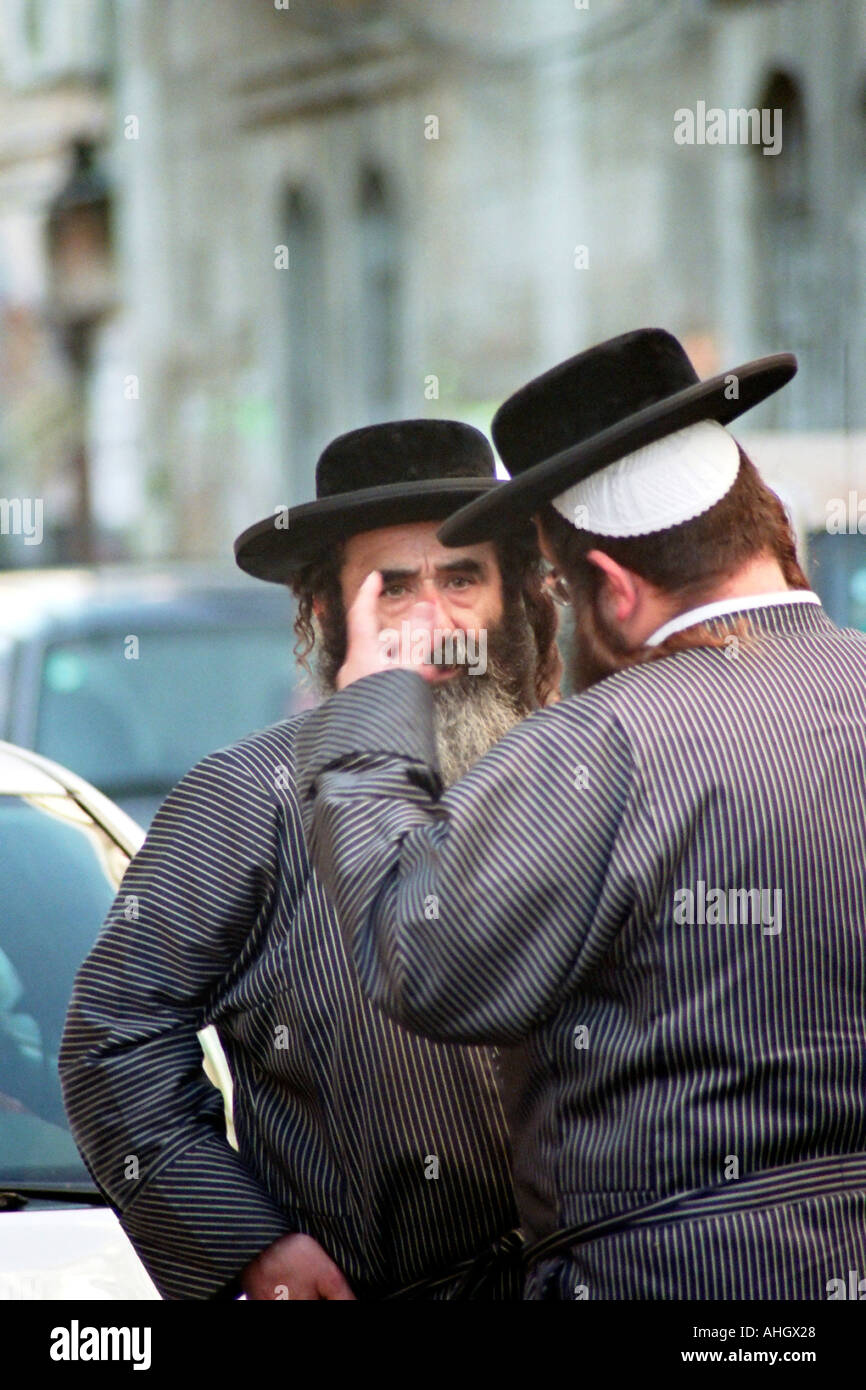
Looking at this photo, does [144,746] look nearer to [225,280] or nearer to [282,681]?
[282,681]

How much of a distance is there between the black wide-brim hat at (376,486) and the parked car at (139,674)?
3.89 meters

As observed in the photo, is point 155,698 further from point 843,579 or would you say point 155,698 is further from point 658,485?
point 658,485

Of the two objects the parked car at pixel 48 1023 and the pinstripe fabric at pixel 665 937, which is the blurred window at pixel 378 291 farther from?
the pinstripe fabric at pixel 665 937

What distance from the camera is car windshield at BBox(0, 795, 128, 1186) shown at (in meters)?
3.00

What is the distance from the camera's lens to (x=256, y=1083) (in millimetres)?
2572

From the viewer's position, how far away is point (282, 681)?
7430 mm

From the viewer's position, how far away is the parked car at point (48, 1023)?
2.77 m

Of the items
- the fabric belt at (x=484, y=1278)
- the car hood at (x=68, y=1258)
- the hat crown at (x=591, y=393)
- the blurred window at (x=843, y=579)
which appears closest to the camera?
the hat crown at (x=591, y=393)

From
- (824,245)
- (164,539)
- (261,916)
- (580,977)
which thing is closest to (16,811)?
(261,916)

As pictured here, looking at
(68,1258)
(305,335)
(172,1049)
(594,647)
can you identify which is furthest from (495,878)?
(305,335)

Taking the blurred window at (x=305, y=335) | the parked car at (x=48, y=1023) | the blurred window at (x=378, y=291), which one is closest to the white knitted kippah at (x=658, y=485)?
the parked car at (x=48, y=1023)

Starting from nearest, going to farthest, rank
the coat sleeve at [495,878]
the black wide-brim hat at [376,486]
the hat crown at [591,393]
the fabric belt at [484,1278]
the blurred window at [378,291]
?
the coat sleeve at [495,878]
the hat crown at [591,393]
the fabric belt at [484,1278]
the black wide-brim hat at [376,486]
the blurred window at [378,291]

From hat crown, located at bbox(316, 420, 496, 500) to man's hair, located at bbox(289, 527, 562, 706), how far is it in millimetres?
94

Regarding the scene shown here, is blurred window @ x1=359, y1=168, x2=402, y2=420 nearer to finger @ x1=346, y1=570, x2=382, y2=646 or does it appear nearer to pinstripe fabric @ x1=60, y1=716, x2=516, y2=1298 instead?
pinstripe fabric @ x1=60, y1=716, x2=516, y2=1298
